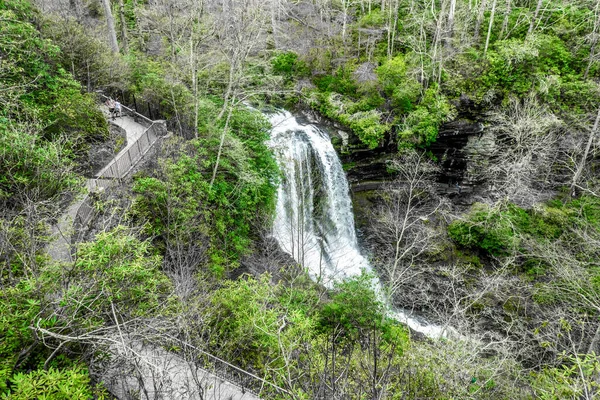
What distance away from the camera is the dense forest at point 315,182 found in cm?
629

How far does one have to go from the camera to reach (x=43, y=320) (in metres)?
5.41

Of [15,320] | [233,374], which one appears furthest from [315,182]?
[15,320]

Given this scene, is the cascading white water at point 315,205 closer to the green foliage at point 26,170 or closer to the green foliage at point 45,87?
the green foliage at point 45,87

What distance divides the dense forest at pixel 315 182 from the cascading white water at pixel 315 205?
3.18ft

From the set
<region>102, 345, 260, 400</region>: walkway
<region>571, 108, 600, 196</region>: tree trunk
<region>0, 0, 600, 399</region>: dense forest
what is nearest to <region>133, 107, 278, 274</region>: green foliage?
<region>0, 0, 600, 399</region>: dense forest

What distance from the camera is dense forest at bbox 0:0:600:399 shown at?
20.6 ft

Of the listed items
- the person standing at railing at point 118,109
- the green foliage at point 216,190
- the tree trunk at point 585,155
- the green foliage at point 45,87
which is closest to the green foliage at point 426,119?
the tree trunk at point 585,155

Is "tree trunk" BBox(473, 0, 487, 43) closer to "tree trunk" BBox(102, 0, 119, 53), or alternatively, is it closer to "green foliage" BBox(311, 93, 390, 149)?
"green foliage" BBox(311, 93, 390, 149)

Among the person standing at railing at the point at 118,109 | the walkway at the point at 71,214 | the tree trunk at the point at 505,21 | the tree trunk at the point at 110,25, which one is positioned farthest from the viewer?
the tree trunk at the point at 505,21

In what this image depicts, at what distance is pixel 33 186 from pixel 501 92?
78.1ft

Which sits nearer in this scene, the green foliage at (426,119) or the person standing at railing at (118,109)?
the person standing at railing at (118,109)

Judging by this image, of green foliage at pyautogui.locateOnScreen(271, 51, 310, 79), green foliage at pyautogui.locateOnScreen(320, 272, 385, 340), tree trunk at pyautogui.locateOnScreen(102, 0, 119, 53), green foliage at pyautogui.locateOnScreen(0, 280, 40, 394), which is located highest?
tree trunk at pyautogui.locateOnScreen(102, 0, 119, 53)

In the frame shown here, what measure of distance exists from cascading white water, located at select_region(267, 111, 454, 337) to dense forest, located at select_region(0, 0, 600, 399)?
969mm

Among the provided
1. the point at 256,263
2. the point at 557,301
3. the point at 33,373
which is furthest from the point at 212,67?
the point at 557,301
